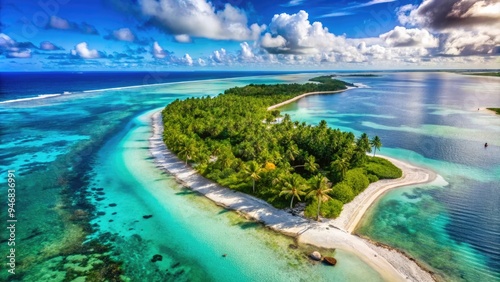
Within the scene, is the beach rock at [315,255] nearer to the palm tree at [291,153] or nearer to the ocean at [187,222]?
the ocean at [187,222]

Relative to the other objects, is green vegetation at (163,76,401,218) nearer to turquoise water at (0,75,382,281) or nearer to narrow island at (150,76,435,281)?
narrow island at (150,76,435,281)

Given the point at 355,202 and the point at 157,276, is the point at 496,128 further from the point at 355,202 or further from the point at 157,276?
the point at 157,276

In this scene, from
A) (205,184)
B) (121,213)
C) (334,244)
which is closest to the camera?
(334,244)

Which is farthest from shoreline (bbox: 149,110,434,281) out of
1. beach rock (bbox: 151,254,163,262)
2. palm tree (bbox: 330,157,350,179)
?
beach rock (bbox: 151,254,163,262)

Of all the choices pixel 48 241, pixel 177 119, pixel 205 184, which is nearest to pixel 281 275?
pixel 205 184

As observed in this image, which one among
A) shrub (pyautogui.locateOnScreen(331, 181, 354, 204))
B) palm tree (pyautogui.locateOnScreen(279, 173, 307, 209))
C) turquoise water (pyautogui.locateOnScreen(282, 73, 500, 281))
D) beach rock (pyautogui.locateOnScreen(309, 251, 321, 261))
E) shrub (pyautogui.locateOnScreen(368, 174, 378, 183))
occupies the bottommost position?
turquoise water (pyautogui.locateOnScreen(282, 73, 500, 281))

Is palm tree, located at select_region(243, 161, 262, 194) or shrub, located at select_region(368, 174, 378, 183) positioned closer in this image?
palm tree, located at select_region(243, 161, 262, 194)

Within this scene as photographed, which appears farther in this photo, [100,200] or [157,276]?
[100,200]
